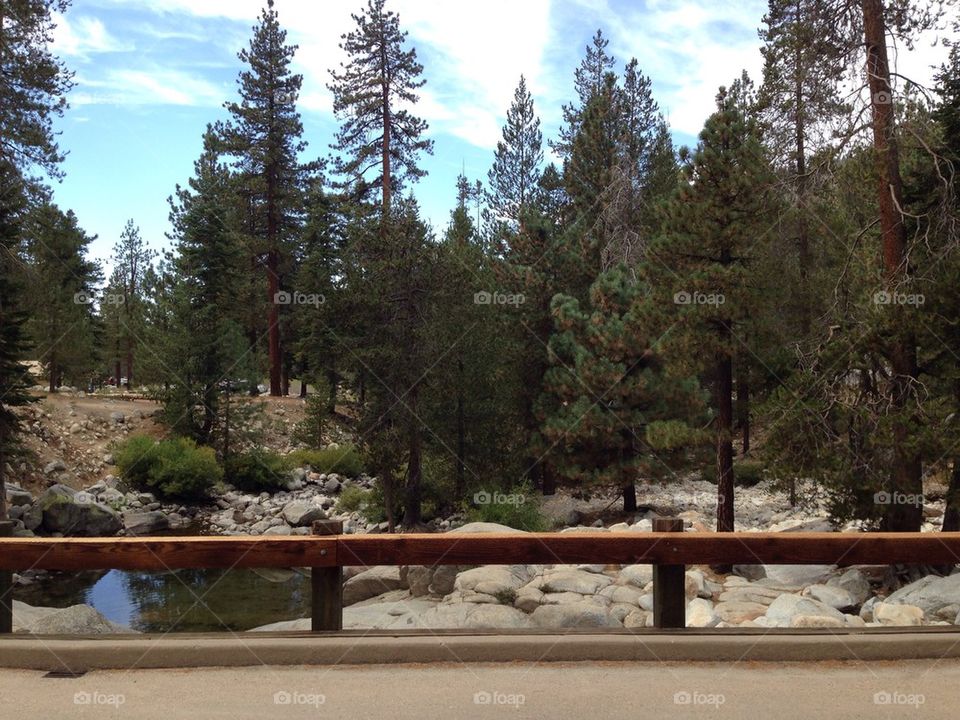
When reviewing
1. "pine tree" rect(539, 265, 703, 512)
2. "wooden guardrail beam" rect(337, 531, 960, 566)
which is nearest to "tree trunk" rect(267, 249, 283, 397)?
"pine tree" rect(539, 265, 703, 512)

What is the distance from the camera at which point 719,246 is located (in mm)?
15539

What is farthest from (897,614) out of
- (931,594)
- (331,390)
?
(331,390)

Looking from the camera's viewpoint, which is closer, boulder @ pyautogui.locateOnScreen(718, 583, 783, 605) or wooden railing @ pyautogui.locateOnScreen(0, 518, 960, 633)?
wooden railing @ pyautogui.locateOnScreen(0, 518, 960, 633)

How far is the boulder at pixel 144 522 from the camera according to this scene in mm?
25053

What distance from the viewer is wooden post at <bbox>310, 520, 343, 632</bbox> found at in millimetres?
4719

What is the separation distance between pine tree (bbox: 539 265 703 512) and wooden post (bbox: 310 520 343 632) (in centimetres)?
1609

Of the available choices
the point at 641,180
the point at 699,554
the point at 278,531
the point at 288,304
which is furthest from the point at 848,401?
the point at 288,304

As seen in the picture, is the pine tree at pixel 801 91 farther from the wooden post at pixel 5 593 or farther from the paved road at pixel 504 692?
the wooden post at pixel 5 593

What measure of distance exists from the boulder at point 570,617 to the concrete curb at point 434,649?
299cm

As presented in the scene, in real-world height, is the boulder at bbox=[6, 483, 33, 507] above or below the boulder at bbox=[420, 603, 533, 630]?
below

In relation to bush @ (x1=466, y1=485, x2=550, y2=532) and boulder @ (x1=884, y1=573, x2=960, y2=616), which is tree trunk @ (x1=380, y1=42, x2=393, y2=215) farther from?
boulder @ (x1=884, y1=573, x2=960, y2=616)

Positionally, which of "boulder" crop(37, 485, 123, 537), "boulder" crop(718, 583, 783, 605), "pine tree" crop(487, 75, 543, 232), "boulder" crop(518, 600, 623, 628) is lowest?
"boulder" crop(37, 485, 123, 537)

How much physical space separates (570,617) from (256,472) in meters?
26.2

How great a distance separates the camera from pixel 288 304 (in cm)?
4312
